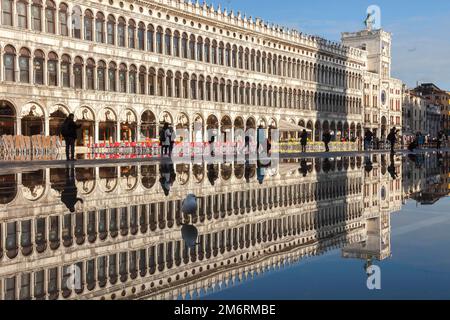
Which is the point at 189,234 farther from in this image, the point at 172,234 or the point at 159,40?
the point at 159,40

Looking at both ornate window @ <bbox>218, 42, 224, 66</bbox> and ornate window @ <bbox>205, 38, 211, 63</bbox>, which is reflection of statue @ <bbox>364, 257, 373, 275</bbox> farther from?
ornate window @ <bbox>218, 42, 224, 66</bbox>

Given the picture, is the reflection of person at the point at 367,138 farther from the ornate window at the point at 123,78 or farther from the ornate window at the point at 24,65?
the ornate window at the point at 24,65

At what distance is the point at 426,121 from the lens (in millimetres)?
130750

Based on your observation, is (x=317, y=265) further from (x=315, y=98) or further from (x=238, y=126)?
(x=315, y=98)

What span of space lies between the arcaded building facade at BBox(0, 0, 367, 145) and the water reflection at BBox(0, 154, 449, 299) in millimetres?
29817

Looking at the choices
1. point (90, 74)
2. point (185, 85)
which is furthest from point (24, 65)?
point (185, 85)

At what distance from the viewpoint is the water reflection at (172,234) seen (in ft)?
13.2

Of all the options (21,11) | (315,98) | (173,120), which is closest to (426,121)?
(315,98)

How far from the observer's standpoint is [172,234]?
19.5 feet

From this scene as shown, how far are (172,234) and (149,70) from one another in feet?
144

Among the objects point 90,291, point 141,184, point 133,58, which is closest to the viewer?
point 90,291

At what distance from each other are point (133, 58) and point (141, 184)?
1424 inches

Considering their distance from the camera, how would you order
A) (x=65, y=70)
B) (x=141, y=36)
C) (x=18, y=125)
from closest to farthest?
(x=18, y=125)
(x=65, y=70)
(x=141, y=36)

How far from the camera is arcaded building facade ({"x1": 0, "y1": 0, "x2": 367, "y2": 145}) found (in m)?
38.9
